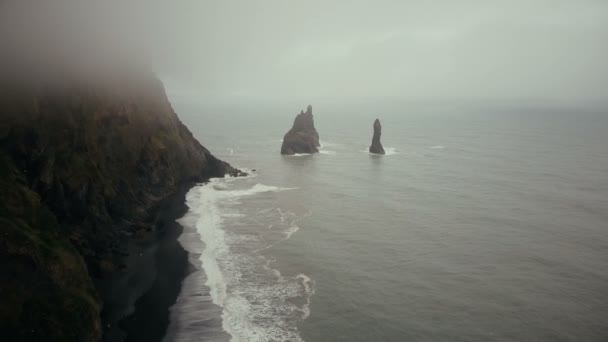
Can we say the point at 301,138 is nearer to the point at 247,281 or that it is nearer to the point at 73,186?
the point at 73,186

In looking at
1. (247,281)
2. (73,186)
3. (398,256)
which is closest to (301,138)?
(398,256)

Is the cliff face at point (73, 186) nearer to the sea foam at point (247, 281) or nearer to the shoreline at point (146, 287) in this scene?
the shoreline at point (146, 287)

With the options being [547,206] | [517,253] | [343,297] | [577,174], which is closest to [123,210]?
[343,297]

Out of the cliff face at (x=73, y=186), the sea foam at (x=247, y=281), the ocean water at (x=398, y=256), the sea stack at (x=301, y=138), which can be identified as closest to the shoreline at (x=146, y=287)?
the ocean water at (x=398, y=256)

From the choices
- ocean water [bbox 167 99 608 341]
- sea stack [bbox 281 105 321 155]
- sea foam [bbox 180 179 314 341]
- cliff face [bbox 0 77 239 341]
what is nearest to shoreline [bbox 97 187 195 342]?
ocean water [bbox 167 99 608 341]

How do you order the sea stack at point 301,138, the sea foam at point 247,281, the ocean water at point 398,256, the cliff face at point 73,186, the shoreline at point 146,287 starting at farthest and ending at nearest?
1. the sea stack at point 301,138
2. the ocean water at point 398,256
3. the sea foam at point 247,281
4. the shoreline at point 146,287
5. the cliff face at point 73,186

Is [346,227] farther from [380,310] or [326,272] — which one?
[380,310]

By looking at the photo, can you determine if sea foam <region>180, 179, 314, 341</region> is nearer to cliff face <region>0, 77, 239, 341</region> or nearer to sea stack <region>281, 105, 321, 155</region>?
cliff face <region>0, 77, 239, 341</region>
